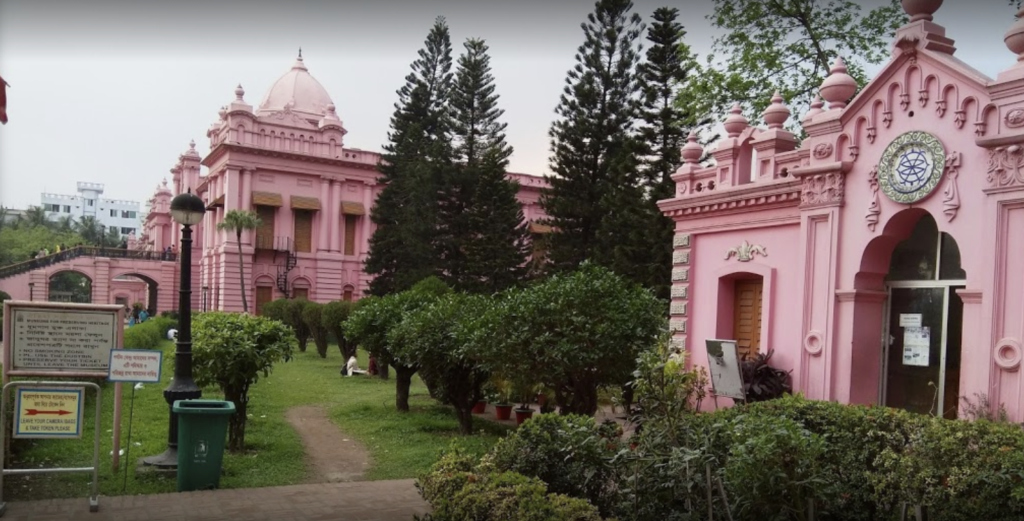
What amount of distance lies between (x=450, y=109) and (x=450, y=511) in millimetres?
27245

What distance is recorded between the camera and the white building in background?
113375 millimetres

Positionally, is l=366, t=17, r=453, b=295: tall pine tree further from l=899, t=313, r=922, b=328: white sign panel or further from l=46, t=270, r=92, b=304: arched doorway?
l=46, t=270, r=92, b=304: arched doorway

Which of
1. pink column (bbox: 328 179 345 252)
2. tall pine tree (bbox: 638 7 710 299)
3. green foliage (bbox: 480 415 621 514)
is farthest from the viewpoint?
pink column (bbox: 328 179 345 252)

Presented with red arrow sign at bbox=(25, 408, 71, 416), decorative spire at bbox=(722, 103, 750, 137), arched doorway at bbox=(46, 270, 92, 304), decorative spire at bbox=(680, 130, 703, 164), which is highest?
decorative spire at bbox=(722, 103, 750, 137)

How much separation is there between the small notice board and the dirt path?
2242mm

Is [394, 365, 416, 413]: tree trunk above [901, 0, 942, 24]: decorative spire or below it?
below

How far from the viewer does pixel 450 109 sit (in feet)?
102

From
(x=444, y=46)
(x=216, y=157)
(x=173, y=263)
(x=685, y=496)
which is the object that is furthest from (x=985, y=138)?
(x=173, y=263)

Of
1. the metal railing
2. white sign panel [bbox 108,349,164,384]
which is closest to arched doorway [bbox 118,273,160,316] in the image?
the metal railing

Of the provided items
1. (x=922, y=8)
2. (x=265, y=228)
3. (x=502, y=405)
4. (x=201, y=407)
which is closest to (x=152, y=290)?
(x=265, y=228)

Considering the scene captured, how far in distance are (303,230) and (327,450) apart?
31.2 m

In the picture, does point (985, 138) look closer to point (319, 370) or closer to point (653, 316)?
point (653, 316)

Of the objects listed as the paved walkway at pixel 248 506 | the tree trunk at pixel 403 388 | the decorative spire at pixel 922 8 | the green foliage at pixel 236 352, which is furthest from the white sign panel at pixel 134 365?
the decorative spire at pixel 922 8

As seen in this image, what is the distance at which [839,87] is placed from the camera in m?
8.95
